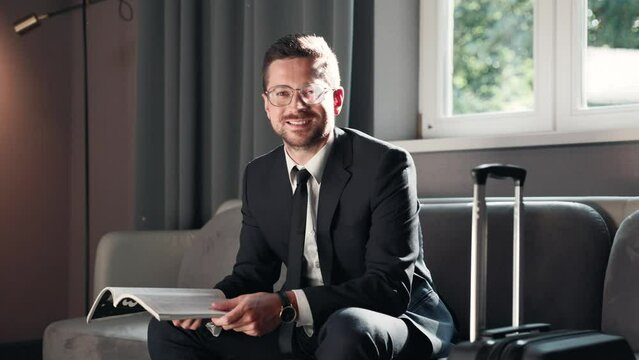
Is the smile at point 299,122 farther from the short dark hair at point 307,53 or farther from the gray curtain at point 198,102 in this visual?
the gray curtain at point 198,102

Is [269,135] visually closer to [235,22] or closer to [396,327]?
[235,22]

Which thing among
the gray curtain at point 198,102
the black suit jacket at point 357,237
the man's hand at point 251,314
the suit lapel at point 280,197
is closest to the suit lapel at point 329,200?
the black suit jacket at point 357,237

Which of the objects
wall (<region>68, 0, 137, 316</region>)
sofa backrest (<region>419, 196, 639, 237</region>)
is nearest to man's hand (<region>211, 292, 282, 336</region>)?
sofa backrest (<region>419, 196, 639, 237</region>)

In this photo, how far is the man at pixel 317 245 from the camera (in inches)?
77.3

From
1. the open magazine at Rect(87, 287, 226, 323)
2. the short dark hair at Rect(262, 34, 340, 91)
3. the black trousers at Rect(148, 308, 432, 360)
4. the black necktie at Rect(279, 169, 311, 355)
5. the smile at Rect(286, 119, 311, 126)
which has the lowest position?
the black trousers at Rect(148, 308, 432, 360)

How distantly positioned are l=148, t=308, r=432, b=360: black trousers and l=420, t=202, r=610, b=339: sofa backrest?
1.07ft

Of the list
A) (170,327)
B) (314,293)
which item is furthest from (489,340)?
(170,327)

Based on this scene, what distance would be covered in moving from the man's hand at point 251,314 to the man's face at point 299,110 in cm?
40

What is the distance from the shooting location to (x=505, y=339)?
1580mm

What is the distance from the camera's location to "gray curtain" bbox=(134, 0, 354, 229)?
3314 millimetres

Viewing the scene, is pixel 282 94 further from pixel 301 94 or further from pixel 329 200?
pixel 329 200

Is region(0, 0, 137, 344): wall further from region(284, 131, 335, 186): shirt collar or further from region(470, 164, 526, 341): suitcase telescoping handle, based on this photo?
region(470, 164, 526, 341): suitcase telescoping handle

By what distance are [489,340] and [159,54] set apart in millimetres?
2595

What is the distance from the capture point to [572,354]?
1553 mm
